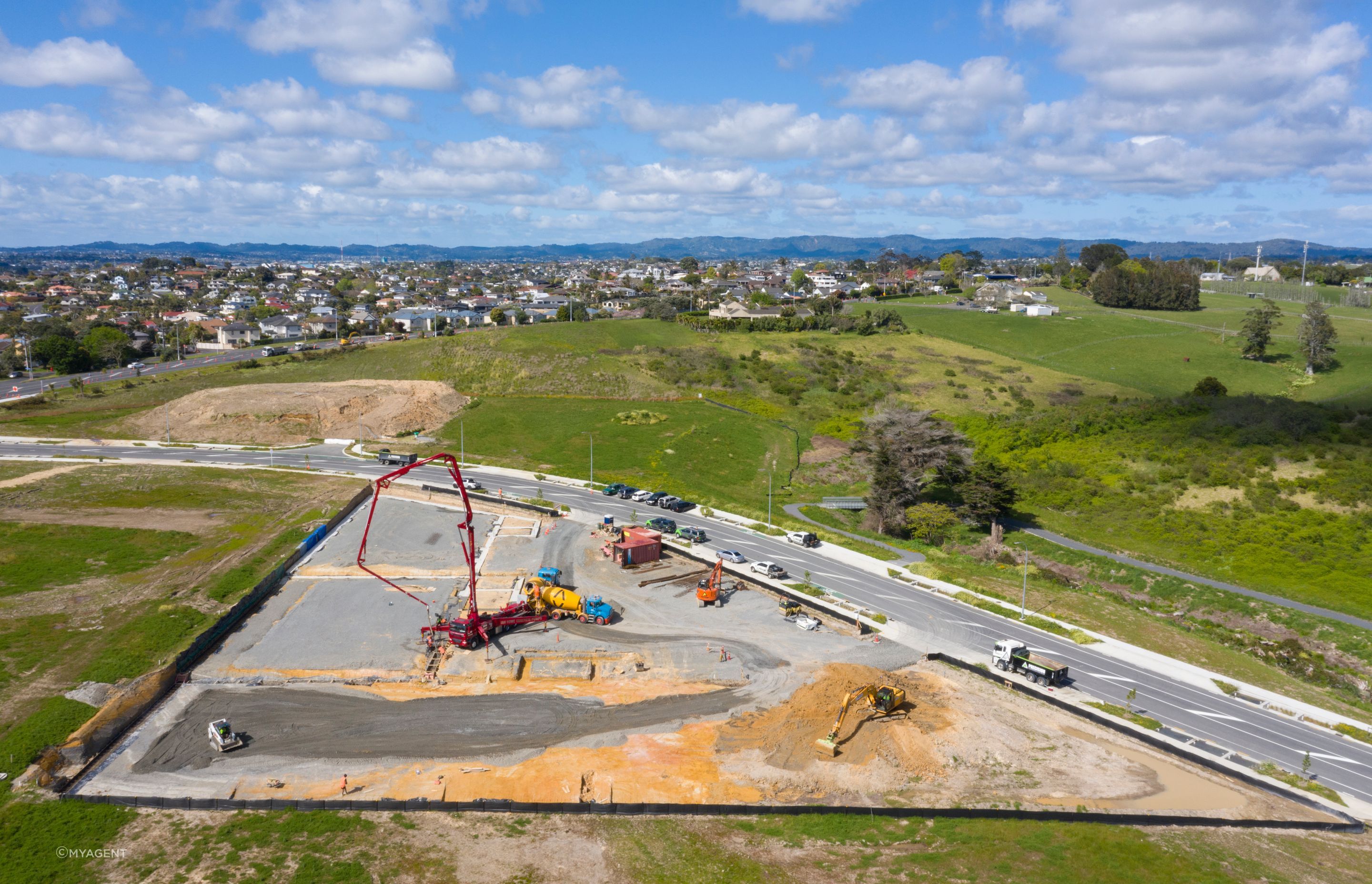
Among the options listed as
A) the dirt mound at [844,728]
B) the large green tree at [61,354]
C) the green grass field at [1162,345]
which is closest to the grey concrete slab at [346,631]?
the dirt mound at [844,728]

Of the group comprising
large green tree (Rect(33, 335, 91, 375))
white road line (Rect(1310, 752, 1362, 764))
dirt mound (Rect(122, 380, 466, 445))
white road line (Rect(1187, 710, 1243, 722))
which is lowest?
white road line (Rect(1310, 752, 1362, 764))

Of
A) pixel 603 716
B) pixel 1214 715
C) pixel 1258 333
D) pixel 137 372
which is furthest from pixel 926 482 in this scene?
pixel 137 372

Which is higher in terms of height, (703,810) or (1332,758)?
(703,810)

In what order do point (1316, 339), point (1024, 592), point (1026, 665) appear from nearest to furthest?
point (1026, 665) < point (1024, 592) < point (1316, 339)

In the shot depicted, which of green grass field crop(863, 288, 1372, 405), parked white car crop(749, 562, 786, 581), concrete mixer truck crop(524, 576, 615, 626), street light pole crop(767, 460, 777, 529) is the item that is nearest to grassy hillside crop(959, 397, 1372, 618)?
street light pole crop(767, 460, 777, 529)

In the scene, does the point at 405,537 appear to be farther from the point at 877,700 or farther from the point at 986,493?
the point at 986,493

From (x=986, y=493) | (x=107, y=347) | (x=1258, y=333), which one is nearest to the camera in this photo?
(x=986, y=493)

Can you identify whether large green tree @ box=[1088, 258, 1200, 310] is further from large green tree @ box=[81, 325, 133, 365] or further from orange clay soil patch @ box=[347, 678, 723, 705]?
large green tree @ box=[81, 325, 133, 365]
